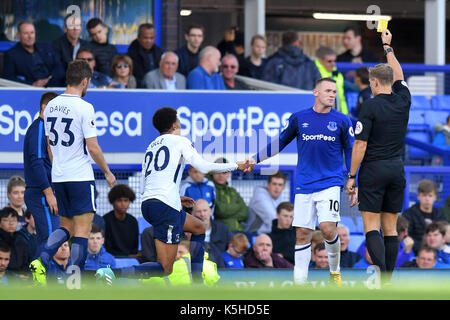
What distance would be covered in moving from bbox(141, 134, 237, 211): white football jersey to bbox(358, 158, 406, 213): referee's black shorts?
1228 mm

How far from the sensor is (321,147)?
10.2 meters

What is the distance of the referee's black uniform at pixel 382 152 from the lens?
9.82 m

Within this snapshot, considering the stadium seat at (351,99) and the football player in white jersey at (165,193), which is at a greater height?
the stadium seat at (351,99)

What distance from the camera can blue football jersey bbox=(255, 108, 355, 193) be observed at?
10141mm

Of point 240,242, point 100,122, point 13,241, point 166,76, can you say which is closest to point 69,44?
point 100,122

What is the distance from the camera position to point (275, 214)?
13562 mm

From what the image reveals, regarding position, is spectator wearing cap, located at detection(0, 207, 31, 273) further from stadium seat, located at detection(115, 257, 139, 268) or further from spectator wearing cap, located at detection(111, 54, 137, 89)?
spectator wearing cap, located at detection(111, 54, 137, 89)

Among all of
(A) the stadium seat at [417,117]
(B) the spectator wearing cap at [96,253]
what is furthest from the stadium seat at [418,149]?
(B) the spectator wearing cap at [96,253]

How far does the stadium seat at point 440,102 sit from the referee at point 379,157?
803 cm

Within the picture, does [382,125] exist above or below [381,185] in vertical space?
above

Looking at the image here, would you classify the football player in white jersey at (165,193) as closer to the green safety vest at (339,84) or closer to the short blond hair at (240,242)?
the short blond hair at (240,242)

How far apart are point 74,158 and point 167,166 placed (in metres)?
0.83

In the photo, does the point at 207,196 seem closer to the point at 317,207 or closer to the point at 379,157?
the point at 317,207
